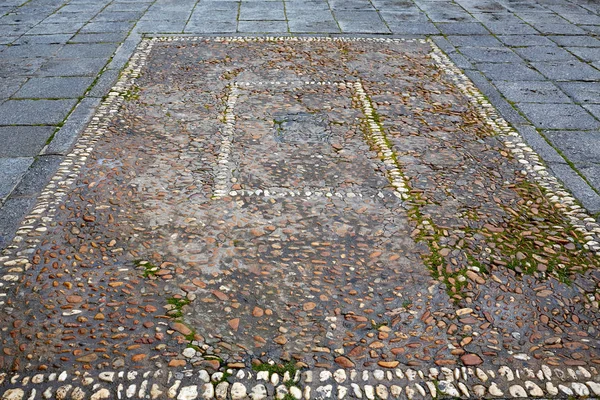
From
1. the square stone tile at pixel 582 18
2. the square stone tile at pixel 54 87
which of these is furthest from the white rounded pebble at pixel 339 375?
the square stone tile at pixel 582 18

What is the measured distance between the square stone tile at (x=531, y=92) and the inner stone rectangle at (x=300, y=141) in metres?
1.65

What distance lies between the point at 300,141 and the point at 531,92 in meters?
2.67

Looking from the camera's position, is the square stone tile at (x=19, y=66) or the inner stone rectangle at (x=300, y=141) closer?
the inner stone rectangle at (x=300, y=141)

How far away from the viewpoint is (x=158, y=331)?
2701 millimetres

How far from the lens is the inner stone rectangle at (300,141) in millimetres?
4051

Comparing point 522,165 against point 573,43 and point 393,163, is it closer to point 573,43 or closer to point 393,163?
point 393,163

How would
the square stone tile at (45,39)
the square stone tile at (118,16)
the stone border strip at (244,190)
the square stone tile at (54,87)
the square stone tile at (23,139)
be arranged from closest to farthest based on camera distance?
the stone border strip at (244,190)
the square stone tile at (23,139)
the square stone tile at (54,87)
the square stone tile at (45,39)
the square stone tile at (118,16)

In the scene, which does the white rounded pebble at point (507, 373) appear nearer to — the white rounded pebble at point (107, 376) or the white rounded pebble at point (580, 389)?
the white rounded pebble at point (580, 389)

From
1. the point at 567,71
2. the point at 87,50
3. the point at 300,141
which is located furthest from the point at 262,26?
the point at 567,71

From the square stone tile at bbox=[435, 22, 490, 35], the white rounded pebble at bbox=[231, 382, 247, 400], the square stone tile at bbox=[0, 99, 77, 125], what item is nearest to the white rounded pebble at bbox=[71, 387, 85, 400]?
the white rounded pebble at bbox=[231, 382, 247, 400]

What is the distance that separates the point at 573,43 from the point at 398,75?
274cm

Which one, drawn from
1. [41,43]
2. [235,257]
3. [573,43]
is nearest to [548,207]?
[235,257]

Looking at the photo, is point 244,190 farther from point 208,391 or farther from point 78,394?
point 78,394

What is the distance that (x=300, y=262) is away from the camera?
3209mm
